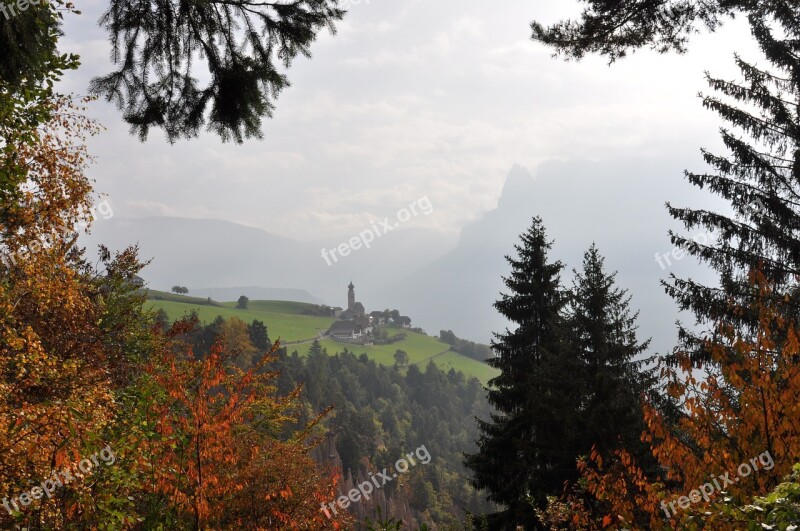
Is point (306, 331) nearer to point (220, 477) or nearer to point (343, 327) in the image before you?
point (343, 327)

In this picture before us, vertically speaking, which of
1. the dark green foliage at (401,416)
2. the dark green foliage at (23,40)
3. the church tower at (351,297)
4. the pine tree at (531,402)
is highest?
the church tower at (351,297)

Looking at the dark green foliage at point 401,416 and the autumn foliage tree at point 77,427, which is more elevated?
the autumn foliage tree at point 77,427

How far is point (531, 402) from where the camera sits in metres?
16.5

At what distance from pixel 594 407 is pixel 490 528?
18.2ft

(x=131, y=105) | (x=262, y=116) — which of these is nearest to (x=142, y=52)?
(x=131, y=105)

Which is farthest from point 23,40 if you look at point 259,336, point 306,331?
point 306,331

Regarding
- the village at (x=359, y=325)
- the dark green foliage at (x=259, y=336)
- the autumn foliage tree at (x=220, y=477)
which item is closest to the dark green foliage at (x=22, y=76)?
the autumn foliage tree at (x=220, y=477)

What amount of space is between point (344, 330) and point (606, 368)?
138 meters

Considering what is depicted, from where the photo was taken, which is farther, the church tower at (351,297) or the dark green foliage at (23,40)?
the church tower at (351,297)

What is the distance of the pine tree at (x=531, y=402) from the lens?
50.3 feet

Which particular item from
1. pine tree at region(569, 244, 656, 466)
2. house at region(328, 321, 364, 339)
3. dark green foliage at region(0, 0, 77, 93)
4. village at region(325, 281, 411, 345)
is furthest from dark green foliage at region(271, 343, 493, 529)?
dark green foliage at region(0, 0, 77, 93)

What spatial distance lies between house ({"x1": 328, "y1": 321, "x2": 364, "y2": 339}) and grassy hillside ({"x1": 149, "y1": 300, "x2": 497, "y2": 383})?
3960mm

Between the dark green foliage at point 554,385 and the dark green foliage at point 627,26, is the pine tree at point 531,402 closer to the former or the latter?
the dark green foliage at point 554,385

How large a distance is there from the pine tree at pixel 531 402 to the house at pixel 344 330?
5183 inches
